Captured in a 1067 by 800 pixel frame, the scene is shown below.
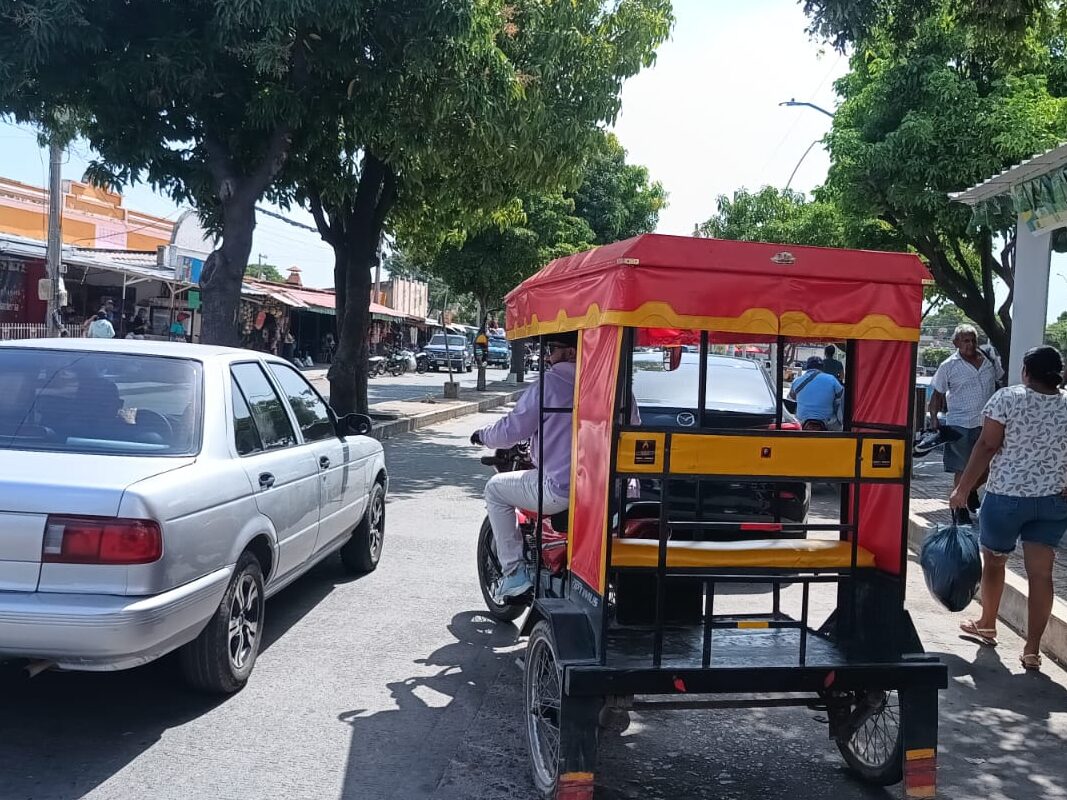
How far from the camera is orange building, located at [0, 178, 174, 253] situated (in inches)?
1124

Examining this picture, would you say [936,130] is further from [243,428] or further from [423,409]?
[243,428]

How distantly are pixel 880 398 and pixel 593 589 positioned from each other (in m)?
1.60

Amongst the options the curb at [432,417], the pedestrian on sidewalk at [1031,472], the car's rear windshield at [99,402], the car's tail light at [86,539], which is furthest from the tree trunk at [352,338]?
the car's tail light at [86,539]

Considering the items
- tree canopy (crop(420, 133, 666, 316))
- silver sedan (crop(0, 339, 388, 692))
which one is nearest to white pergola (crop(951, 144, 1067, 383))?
silver sedan (crop(0, 339, 388, 692))

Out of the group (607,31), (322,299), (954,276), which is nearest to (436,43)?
(607,31)

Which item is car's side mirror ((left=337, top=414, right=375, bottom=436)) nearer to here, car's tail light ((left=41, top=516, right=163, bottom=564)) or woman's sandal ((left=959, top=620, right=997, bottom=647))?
car's tail light ((left=41, top=516, right=163, bottom=564))

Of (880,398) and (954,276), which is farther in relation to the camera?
(954,276)

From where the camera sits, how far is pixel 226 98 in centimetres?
1188

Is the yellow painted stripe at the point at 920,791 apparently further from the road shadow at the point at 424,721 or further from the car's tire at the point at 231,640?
the car's tire at the point at 231,640

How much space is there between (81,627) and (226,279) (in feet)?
29.0

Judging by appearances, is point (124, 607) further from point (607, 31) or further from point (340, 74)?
point (607, 31)

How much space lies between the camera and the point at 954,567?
4984 mm

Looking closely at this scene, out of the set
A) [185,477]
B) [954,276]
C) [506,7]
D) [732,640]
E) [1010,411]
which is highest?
[506,7]

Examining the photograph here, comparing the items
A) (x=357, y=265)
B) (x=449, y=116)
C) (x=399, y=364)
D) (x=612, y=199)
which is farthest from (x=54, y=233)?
(x=399, y=364)
